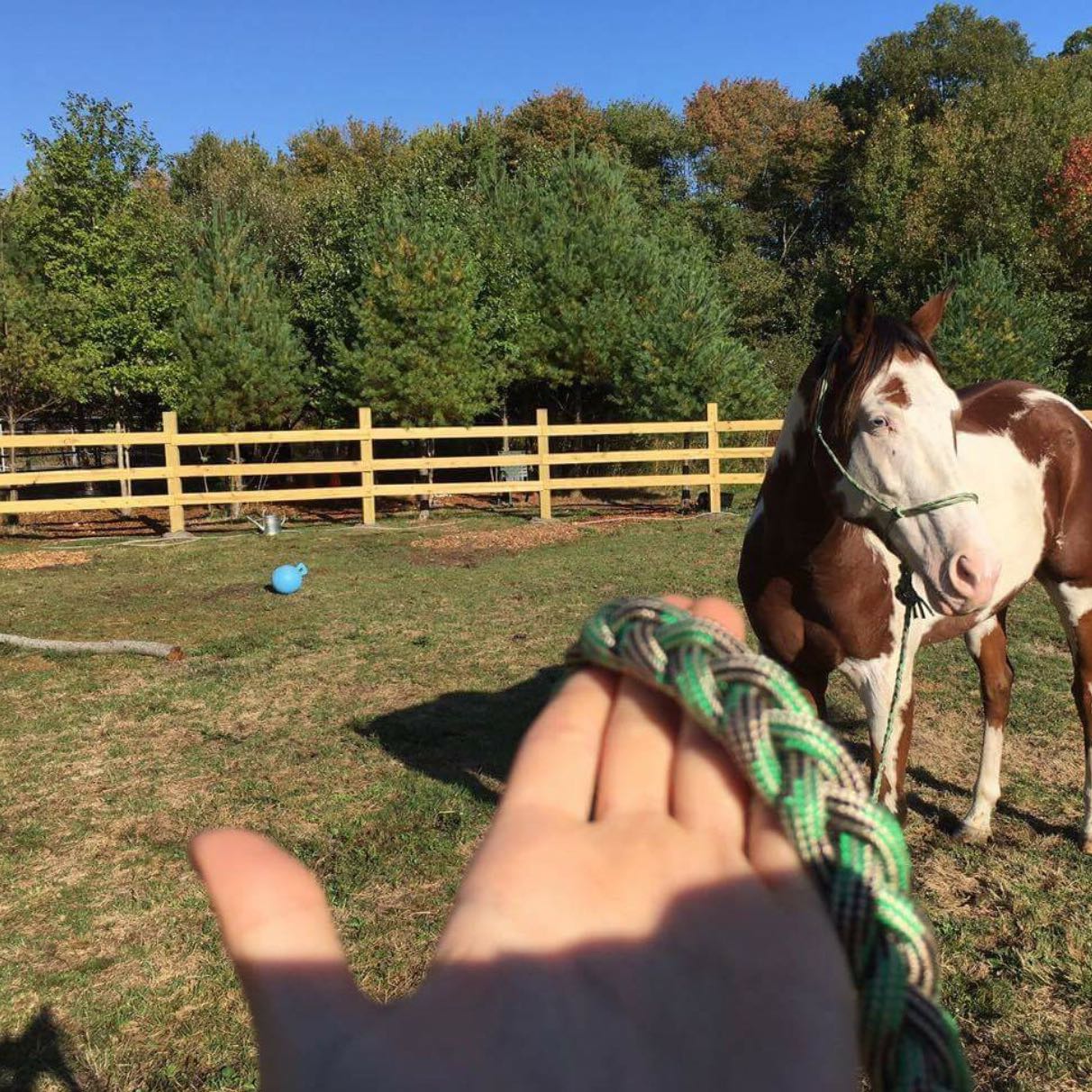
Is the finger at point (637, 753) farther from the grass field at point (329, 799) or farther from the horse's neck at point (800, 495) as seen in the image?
the grass field at point (329, 799)

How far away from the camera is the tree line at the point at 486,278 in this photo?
15734 mm

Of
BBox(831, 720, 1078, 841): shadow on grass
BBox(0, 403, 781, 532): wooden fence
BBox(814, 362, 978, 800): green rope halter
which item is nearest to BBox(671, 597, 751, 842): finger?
BBox(814, 362, 978, 800): green rope halter

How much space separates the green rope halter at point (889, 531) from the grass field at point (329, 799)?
33.1 inches

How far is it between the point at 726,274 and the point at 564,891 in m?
36.1

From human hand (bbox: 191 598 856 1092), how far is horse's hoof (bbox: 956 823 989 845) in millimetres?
3574

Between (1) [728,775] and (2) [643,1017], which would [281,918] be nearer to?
(2) [643,1017]

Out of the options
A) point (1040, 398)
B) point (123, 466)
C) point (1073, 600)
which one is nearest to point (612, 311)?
point (123, 466)

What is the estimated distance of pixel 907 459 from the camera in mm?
2523

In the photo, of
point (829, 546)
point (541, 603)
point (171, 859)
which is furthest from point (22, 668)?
point (829, 546)

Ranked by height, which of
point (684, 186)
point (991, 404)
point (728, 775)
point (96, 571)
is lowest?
point (96, 571)

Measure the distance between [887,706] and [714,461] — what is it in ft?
40.8

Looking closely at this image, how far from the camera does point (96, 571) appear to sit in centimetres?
1080

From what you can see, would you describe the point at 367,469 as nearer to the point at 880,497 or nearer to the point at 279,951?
the point at 880,497

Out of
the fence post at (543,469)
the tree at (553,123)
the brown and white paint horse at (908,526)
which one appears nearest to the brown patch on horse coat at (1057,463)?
the brown and white paint horse at (908,526)
